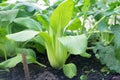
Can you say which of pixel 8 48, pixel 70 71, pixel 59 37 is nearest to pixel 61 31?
pixel 59 37

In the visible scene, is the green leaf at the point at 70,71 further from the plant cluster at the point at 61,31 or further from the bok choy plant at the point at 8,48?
the bok choy plant at the point at 8,48

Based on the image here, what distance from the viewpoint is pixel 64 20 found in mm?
1195

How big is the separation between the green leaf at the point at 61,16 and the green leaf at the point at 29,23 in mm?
105

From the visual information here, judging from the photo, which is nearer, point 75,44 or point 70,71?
point 75,44

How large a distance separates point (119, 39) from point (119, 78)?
17 centimetres

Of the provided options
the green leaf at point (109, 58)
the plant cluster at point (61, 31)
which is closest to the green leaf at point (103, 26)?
the plant cluster at point (61, 31)

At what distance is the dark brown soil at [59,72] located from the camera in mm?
1169

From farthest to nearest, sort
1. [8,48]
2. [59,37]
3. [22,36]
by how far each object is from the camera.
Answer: [8,48]
[59,37]
[22,36]

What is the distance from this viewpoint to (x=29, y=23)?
4.12ft

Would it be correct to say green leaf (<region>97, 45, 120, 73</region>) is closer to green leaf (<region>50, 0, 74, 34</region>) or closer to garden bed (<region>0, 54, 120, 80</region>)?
garden bed (<region>0, 54, 120, 80</region>)

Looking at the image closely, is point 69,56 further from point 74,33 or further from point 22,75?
point 22,75

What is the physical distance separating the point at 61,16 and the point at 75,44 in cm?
18

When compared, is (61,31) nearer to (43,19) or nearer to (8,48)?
(43,19)

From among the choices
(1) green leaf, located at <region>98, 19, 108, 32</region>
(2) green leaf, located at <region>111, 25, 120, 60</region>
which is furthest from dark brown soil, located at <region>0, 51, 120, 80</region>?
(1) green leaf, located at <region>98, 19, 108, 32</region>
